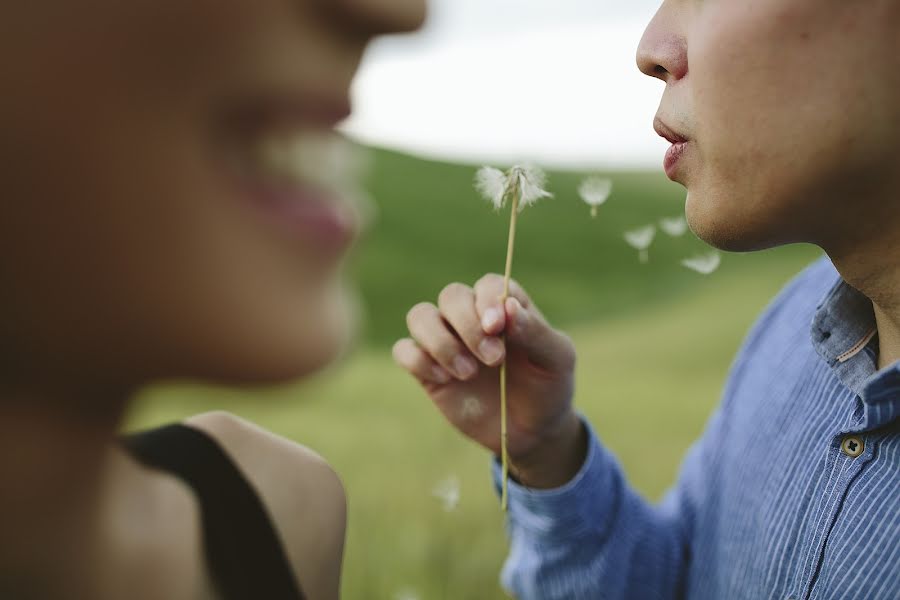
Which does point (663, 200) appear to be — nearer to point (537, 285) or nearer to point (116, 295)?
point (537, 285)

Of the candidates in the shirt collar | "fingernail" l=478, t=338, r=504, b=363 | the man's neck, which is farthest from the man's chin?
"fingernail" l=478, t=338, r=504, b=363

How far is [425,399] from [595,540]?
3.31 meters

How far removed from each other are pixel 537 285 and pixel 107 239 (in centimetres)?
1134

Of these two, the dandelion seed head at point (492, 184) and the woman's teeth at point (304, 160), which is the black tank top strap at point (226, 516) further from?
the dandelion seed head at point (492, 184)

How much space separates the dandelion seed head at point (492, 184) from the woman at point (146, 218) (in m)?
0.48

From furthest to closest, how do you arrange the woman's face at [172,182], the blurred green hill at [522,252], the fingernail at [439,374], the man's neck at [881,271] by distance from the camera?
the blurred green hill at [522,252]
the fingernail at [439,374]
the man's neck at [881,271]
the woman's face at [172,182]

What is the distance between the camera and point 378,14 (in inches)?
20.2

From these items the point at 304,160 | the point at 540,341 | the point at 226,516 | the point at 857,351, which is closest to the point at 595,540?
the point at 540,341

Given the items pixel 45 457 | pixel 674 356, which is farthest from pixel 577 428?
pixel 674 356

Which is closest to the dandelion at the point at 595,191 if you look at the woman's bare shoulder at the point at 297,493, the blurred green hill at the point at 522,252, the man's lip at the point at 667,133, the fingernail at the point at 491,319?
the man's lip at the point at 667,133

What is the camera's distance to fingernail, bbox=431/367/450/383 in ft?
4.39

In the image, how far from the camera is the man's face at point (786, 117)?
1.10 m

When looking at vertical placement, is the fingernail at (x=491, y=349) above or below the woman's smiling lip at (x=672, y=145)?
below

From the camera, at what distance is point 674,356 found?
793cm
